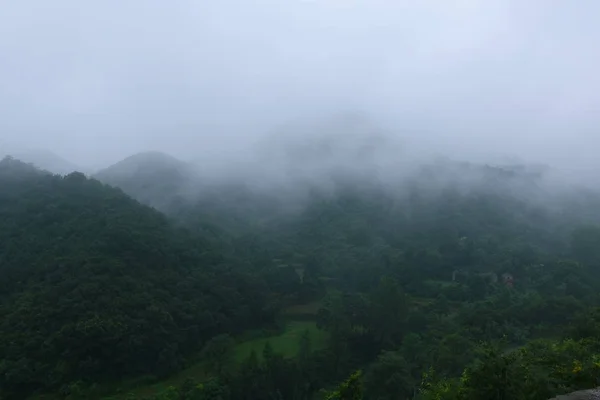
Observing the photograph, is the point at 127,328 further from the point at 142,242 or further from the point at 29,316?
the point at 142,242

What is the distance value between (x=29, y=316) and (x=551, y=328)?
3401 centimetres

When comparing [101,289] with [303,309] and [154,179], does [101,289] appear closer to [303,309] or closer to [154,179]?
[303,309]

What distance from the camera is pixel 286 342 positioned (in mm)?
42562

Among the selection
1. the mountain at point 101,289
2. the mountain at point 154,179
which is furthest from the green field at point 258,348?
the mountain at point 154,179

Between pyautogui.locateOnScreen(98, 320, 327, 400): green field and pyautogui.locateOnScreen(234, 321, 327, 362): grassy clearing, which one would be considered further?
pyautogui.locateOnScreen(234, 321, 327, 362): grassy clearing

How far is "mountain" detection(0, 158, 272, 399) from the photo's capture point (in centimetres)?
3297

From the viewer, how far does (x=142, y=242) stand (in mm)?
45125

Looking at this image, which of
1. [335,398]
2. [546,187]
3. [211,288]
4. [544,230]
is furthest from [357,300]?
[546,187]

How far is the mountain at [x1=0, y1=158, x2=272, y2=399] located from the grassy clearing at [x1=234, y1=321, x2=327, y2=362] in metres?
2.24

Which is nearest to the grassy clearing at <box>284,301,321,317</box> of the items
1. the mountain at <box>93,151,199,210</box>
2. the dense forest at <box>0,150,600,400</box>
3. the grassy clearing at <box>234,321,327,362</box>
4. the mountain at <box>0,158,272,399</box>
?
the dense forest at <box>0,150,600,400</box>

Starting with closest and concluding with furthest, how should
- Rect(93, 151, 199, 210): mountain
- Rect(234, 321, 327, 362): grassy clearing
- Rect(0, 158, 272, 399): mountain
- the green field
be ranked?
Rect(0, 158, 272, 399): mountain → the green field → Rect(234, 321, 327, 362): grassy clearing → Rect(93, 151, 199, 210): mountain

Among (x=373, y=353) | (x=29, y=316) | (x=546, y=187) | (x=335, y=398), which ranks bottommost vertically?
(x=373, y=353)

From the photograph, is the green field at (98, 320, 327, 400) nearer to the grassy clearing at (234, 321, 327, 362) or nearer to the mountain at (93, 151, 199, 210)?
the grassy clearing at (234, 321, 327, 362)

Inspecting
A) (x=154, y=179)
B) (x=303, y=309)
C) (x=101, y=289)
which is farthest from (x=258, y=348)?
(x=154, y=179)
